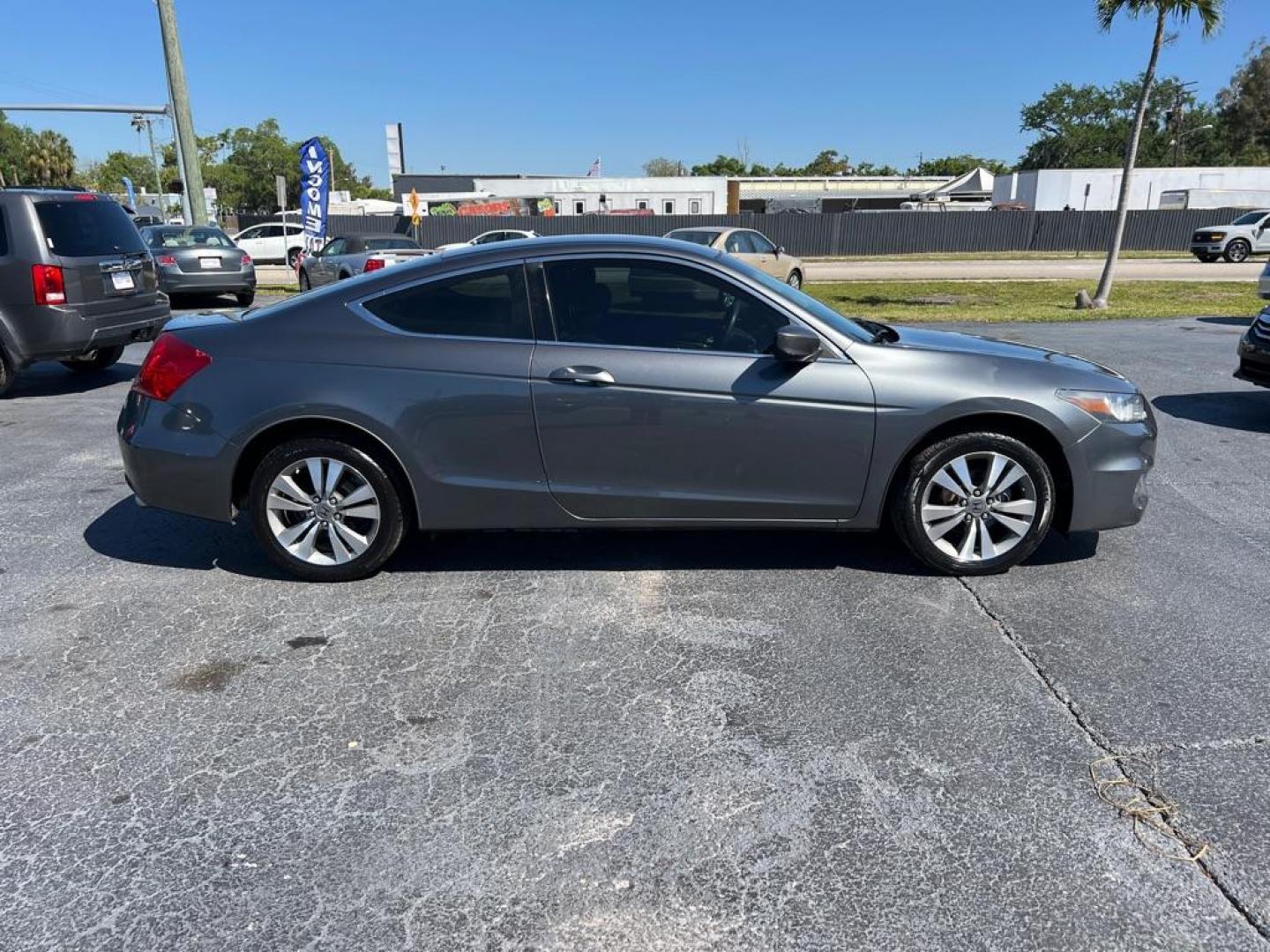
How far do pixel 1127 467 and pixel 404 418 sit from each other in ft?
11.2

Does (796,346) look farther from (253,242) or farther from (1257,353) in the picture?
(253,242)

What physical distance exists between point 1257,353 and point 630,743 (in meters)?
6.98

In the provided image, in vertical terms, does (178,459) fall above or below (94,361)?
above

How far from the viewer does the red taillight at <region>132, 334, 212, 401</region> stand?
421 cm

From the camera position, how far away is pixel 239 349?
4.19m

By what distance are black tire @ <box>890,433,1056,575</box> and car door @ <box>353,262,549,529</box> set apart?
1700 millimetres

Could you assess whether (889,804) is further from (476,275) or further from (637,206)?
(637,206)

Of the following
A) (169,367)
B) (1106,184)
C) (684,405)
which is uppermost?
(1106,184)

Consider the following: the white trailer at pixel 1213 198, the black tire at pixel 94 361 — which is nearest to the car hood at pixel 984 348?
the black tire at pixel 94 361

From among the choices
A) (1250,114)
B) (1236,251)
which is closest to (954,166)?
(1250,114)

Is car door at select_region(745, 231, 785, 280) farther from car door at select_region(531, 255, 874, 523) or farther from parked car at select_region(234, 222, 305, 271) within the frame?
parked car at select_region(234, 222, 305, 271)

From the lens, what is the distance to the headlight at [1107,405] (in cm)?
417

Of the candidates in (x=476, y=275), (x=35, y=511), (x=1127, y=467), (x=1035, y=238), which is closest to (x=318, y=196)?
(x=35, y=511)

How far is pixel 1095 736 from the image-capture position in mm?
3018
